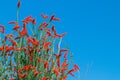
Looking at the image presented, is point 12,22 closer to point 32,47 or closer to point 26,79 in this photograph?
point 32,47

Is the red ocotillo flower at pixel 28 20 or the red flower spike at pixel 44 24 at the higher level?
the red ocotillo flower at pixel 28 20

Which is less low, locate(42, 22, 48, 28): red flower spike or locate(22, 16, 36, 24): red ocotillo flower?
locate(22, 16, 36, 24): red ocotillo flower

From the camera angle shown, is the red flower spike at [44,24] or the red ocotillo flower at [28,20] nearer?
the red ocotillo flower at [28,20]

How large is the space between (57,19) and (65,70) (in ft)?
3.06

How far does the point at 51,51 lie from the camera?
6.15 meters

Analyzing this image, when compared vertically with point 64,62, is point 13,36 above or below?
above

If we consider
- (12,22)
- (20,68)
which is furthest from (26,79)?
(12,22)

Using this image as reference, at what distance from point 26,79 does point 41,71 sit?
11.2 inches

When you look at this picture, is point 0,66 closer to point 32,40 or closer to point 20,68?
point 20,68

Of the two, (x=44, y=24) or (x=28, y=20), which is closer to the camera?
(x=28, y=20)

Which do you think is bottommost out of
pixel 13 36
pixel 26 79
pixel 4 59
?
pixel 26 79

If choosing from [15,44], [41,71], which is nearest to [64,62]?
[41,71]

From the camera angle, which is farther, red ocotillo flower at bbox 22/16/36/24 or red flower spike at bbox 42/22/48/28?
red flower spike at bbox 42/22/48/28

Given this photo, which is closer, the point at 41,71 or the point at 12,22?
the point at 41,71
